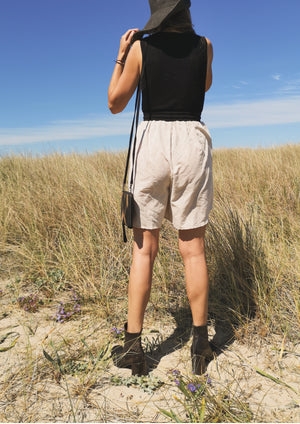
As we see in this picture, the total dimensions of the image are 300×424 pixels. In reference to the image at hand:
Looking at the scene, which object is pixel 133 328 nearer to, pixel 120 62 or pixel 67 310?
pixel 67 310

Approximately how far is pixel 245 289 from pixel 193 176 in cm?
114

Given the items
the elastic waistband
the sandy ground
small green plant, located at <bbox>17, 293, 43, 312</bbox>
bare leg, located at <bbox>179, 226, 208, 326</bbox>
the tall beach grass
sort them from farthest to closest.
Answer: small green plant, located at <bbox>17, 293, 43, 312</bbox>, the tall beach grass, bare leg, located at <bbox>179, 226, 208, 326</bbox>, the elastic waistband, the sandy ground

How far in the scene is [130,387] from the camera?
1826mm

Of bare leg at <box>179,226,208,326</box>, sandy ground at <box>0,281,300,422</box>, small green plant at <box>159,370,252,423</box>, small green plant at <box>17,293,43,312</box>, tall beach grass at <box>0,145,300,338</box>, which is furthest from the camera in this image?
small green plant at <box>17,293,43,312</box>

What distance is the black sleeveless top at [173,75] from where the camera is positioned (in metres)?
1.69

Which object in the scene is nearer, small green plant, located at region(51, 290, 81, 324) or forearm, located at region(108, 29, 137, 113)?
forearm, located at region(108, 29, 137, 113)

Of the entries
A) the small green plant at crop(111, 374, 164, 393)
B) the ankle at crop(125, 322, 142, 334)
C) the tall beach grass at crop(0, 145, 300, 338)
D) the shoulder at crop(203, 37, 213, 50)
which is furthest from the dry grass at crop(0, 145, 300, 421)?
the shoulder at crop(203, 37, 213, 50)

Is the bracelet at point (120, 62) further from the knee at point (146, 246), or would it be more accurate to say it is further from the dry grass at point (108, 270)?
the dry grass at point (108, 270)

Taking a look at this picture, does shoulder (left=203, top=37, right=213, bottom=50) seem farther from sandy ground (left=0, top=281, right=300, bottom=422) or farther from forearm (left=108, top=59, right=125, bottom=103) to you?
sandy ground (left=0, top=281, right=300, bottom=422)

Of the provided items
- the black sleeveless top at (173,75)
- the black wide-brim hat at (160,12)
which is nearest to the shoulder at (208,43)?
the black sleeveless top at (173,75)

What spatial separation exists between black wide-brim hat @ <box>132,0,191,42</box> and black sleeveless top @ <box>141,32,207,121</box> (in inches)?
1.7

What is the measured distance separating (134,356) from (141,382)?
0.46 ft

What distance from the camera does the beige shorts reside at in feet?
5.64

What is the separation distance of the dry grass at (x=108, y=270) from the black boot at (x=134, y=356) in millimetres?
125
